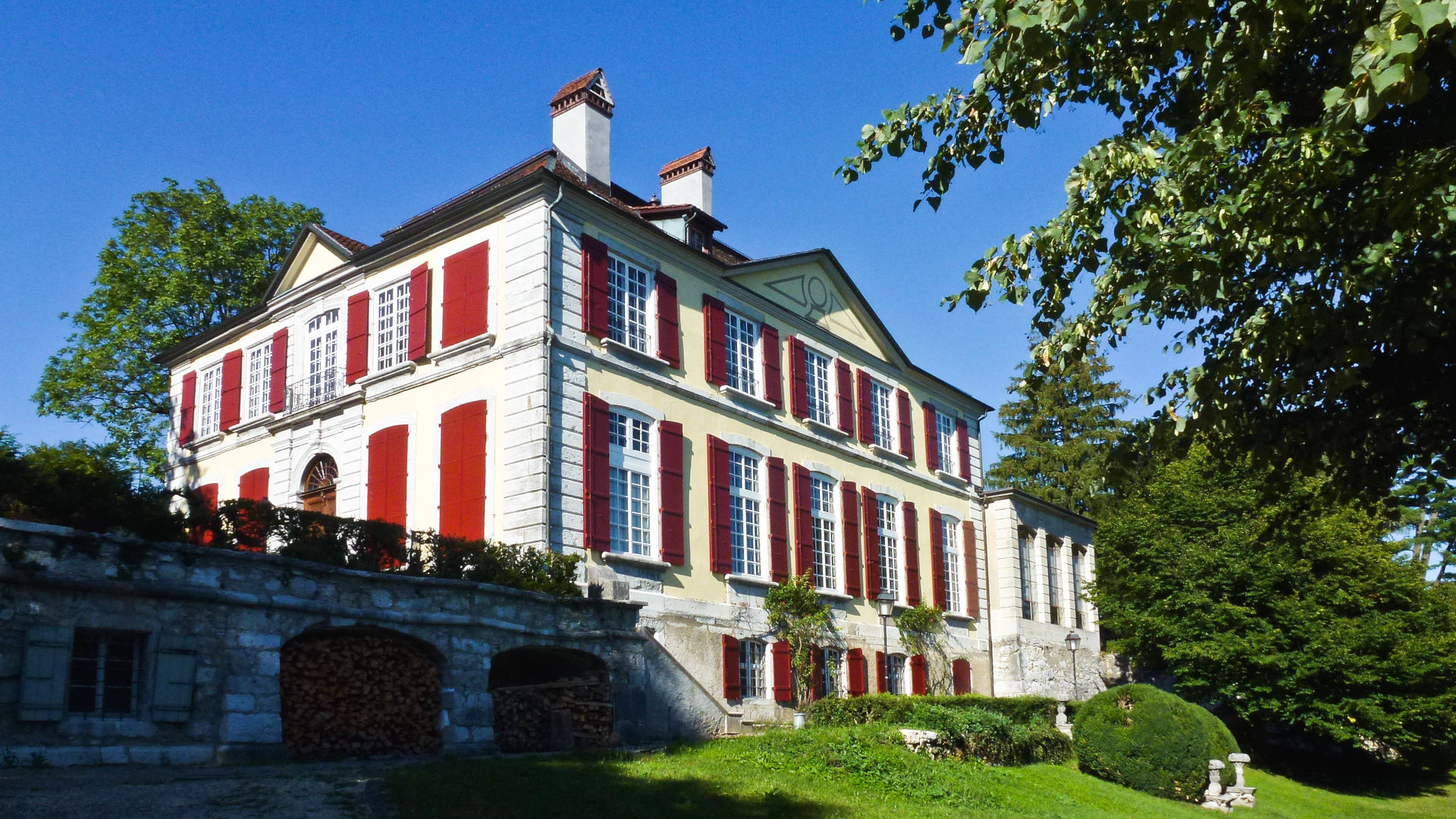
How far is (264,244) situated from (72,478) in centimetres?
2158

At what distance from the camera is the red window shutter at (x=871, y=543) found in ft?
79.9

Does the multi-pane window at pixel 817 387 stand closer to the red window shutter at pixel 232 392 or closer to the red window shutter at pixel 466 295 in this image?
the red window shutter at pixel 466 295

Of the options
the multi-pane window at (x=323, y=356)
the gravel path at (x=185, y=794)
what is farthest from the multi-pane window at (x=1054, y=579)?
the gravel path at (x=185, y=794)

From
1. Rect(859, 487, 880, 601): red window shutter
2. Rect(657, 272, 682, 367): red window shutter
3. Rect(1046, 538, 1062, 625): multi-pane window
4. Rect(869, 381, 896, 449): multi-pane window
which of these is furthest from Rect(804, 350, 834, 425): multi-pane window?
Rect(1046, 538, 1062, 625): multi-pane window

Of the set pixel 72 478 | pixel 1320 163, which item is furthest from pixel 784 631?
pixel 1320 163

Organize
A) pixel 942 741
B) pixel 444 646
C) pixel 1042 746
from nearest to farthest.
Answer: pixel 444 646, pixel 942 741, pixel 1042 746

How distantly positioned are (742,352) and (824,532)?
394cm

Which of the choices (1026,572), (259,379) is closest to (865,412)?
(1026,572)

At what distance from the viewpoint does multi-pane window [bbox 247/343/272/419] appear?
2305cm

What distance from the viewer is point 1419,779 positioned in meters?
27.7

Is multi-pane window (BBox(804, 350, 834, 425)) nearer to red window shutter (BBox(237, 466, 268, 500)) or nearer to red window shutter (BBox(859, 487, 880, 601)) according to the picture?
red window shutter (BBox(859, 487, 880, 601))

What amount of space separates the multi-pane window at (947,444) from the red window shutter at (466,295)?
13249mm

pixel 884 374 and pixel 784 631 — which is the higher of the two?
pixel 884 374

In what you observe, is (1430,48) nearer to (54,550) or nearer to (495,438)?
(54,550)
